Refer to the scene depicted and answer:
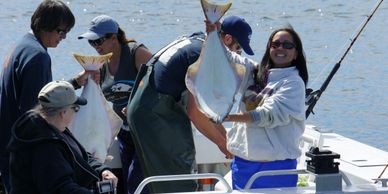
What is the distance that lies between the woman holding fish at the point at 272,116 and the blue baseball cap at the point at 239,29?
0.43ft

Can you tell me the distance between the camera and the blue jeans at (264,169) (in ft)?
14.5

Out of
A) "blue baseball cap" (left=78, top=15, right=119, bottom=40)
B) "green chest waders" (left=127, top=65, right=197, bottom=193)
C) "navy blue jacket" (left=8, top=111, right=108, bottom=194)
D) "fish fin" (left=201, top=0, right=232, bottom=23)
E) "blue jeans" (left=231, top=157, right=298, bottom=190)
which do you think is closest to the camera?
"navy blue jacket" (left=8, top=111, right=108, bottom=194)

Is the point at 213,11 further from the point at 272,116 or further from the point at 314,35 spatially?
the point at 314,35

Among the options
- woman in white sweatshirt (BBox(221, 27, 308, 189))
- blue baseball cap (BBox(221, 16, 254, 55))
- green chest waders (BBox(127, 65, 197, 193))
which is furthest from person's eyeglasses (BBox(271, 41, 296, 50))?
green chest waders (BBox(127, 65, 197, 193))

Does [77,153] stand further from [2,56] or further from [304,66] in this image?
[2,56]

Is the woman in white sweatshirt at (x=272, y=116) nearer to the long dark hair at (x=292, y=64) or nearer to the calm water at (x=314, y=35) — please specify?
the long dark hair at (x=292, y=64)

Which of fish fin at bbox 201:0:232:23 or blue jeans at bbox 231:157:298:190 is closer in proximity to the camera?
fish fin at bbox 201:0:232:23

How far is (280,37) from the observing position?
4.47 metres

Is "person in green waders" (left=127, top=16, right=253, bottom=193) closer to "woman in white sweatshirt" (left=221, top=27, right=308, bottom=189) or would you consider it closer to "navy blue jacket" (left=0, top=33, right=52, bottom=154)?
"woman in white sweatshirt" (left=221, top=27, right=308, bottom=189)

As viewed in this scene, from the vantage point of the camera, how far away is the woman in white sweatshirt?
435 cm

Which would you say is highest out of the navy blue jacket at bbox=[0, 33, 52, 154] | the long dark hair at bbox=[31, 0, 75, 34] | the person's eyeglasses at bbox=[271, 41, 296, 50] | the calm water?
the long dark hair at bbox=[31, 0, 75, 34]

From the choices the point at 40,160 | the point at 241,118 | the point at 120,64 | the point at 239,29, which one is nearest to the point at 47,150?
the point at 40,160

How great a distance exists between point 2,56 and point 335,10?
27.0 ft

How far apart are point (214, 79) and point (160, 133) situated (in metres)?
0.52
